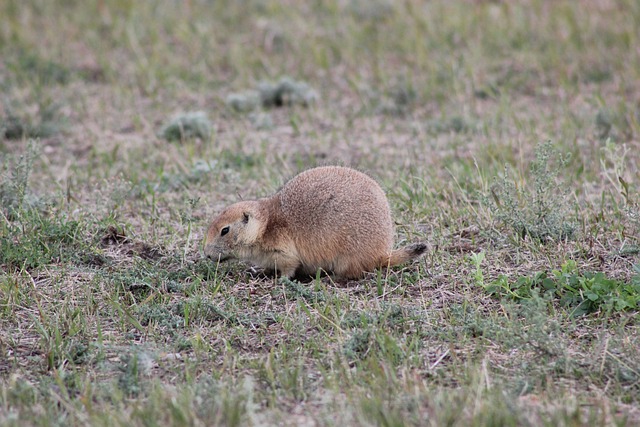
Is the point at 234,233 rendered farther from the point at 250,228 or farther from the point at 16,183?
the point at 16,183

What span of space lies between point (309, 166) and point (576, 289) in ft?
10.7

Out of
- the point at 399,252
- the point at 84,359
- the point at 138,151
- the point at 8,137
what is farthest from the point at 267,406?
the point at 8,137

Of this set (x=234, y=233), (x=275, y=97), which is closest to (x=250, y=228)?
(x=234, y=233)

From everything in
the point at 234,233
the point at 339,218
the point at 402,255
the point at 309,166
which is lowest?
the point at 309,166

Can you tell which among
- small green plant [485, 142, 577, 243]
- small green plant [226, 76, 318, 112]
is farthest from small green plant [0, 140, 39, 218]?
small green plant [485, 142, 577, 243]

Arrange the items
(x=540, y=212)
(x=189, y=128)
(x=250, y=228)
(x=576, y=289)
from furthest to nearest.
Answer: (x=189, y=128)
(x=540, y=212)
(x=250, y=228)
(x=576, y=289)

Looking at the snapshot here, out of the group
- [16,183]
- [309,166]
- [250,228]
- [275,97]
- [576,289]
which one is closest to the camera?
[576,289]

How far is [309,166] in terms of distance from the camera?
7.68m

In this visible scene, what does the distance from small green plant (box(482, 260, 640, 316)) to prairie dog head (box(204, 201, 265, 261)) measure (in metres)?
1.56

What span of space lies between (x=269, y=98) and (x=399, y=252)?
4.80m

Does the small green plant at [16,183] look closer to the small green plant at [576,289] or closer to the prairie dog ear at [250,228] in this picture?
the prairie dog ear at [250,228]

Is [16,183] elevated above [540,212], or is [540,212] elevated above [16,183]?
[16,183]

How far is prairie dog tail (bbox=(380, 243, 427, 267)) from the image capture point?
5453mm

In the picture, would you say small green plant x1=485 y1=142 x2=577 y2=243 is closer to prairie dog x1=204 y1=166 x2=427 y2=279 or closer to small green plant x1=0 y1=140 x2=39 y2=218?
prairie dog x1=204 y1=166 x2=427 y2=279
